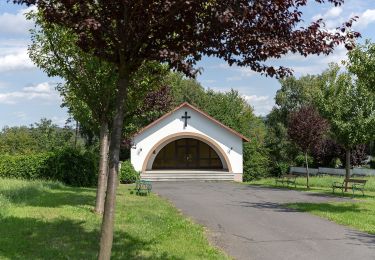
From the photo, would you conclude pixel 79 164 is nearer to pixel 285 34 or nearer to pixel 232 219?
pixel 232 219

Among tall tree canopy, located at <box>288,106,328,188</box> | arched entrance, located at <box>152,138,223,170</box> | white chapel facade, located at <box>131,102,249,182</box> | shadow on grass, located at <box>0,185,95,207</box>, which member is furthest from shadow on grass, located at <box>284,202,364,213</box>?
arched entrance, located at <box>152,138,223,170</box>

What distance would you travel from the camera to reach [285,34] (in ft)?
19.0

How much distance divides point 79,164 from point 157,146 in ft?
43.8

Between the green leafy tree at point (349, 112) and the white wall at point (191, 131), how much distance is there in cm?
1433

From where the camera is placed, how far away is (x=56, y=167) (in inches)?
984

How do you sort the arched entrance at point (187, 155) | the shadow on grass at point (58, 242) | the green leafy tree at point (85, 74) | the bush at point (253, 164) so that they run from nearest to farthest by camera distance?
the shadow on grass at point (58, 242), the green leafy tree at point (85, 74), the bush at point (253, 164), the arched entrance at point (187, 155)

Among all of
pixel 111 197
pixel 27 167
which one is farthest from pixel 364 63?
pixel 27 167

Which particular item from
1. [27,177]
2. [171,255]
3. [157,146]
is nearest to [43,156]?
[27,177]

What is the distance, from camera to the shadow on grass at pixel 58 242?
7.45 metres

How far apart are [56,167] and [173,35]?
2048cm

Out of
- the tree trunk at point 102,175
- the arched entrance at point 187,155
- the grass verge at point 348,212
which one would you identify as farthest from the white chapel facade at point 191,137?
the tree trunk at point 102,175

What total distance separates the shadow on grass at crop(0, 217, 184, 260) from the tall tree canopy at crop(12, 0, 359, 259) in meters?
2.02

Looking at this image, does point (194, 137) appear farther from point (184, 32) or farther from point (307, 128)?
point (184, 32)

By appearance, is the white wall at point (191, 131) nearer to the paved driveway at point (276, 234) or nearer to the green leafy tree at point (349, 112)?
the green leafy tree at point (349, 112)
